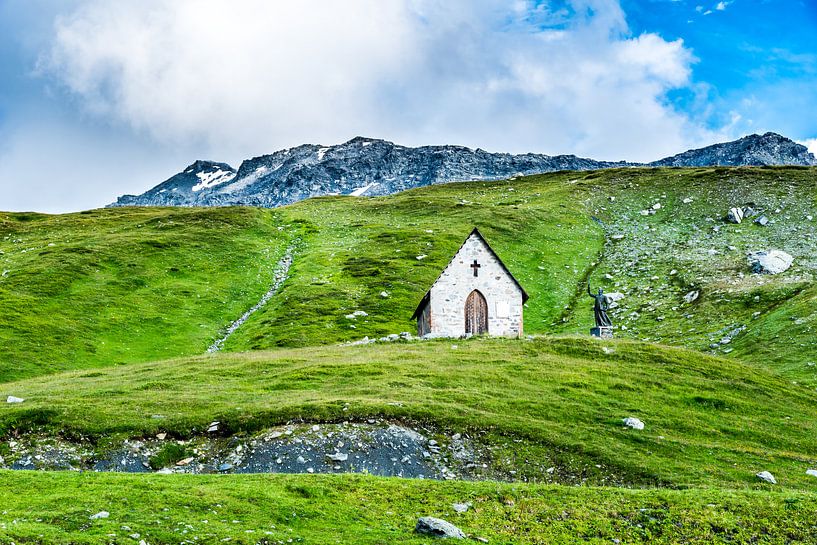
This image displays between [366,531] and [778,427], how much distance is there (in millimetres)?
27362

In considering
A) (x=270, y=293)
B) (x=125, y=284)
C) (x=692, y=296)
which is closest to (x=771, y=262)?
(x=692, y=296)

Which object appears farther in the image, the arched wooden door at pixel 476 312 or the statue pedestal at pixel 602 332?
the arched wooden door at pixel 476 312

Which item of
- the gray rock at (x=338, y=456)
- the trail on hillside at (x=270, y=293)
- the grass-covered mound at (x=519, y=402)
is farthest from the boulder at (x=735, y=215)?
the gray rock at (x=338, y=456)

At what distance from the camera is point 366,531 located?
19.7 meters

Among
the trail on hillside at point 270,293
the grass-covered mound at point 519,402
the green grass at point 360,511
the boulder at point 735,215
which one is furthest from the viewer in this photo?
the boulder at point 735,215

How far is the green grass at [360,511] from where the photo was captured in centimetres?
1808

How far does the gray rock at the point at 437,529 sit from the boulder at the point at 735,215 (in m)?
99.7

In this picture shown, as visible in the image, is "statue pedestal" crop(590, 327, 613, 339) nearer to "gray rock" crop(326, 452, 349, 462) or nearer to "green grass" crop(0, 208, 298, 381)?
"gray rock" crop(326, 452, 349, 462)

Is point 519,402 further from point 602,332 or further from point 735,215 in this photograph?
point 735,215

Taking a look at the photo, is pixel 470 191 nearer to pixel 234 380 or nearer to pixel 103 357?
pixel 103 357

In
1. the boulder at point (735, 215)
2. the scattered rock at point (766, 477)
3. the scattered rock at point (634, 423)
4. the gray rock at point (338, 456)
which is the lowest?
the scattered rock at point (766, 477)

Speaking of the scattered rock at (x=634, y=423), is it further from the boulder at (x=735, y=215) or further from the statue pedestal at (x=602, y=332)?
the boulder at (x=735, y=215)

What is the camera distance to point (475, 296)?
64.9 meters

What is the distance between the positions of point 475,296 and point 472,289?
0.74 meters
